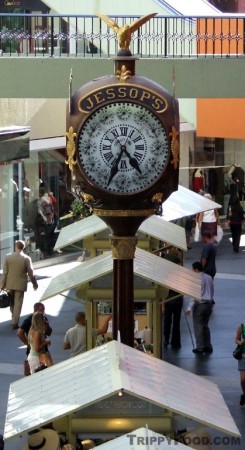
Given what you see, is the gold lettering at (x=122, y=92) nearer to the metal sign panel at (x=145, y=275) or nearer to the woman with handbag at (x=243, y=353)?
the metal sign panel at (x=145, y=275)

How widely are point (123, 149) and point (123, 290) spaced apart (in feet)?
4.06

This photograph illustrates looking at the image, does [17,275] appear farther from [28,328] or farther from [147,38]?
[147,38]

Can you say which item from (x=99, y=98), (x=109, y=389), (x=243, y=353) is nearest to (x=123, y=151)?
(x=99, y=98)

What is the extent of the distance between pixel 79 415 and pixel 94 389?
1.52ft

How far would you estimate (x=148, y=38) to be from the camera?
2477 cm

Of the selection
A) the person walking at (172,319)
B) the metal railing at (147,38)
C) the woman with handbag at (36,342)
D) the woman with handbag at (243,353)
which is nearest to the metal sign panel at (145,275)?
the woman with handbag at (36,342)

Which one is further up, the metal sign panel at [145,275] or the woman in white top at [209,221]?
the metal sign panel at [145,275]

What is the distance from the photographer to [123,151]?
40.7 feet

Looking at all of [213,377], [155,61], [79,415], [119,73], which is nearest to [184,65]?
[155,61]

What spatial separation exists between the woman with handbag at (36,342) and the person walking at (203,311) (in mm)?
3445

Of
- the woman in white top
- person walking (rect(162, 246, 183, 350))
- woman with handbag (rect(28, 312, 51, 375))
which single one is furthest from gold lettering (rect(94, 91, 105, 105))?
the woman in white top

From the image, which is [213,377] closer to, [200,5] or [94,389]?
[94,389]

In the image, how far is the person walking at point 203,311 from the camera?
19547 mm

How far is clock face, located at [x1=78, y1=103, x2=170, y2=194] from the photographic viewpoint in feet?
40.1
